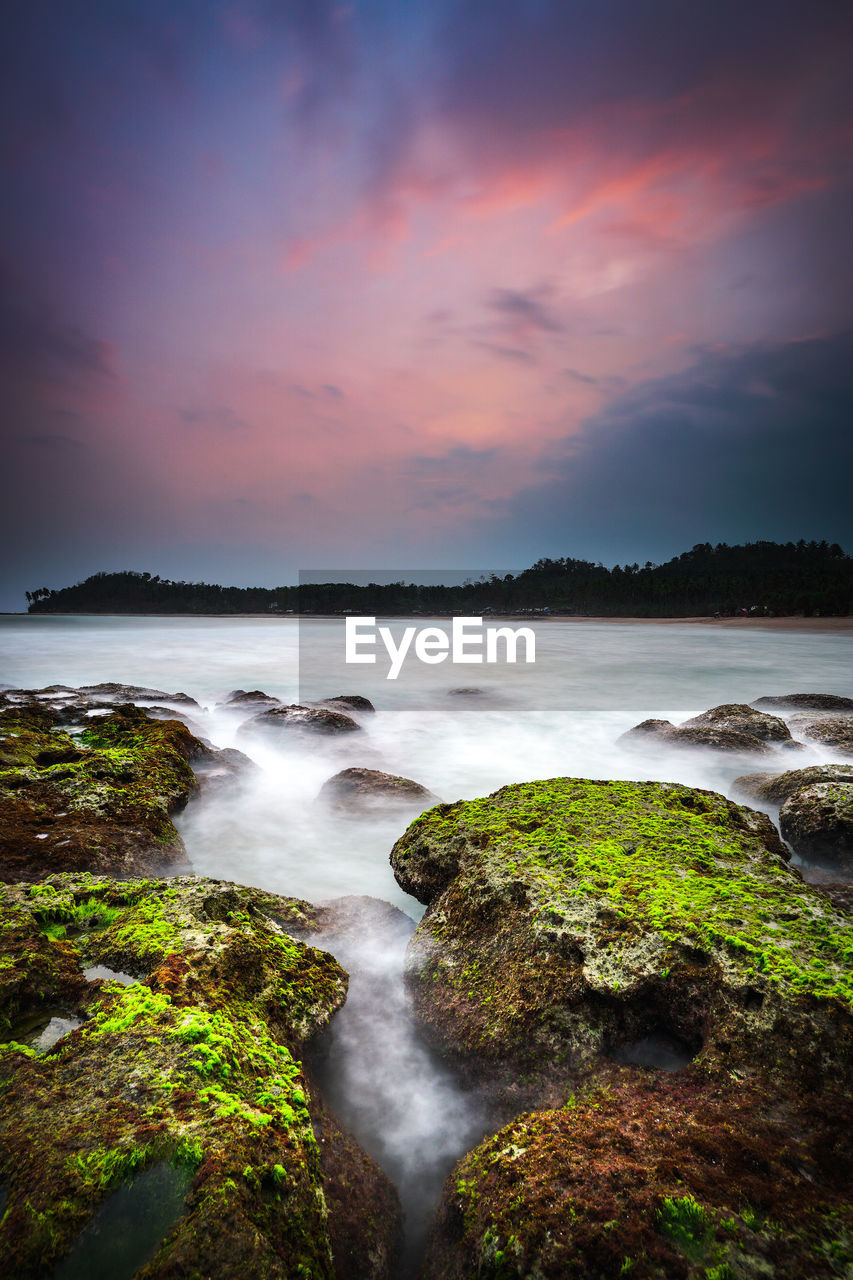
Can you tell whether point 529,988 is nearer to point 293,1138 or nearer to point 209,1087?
point 293,1138

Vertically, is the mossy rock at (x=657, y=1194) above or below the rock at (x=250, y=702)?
above

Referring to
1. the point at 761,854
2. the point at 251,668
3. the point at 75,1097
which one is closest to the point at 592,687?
the point at 251,668

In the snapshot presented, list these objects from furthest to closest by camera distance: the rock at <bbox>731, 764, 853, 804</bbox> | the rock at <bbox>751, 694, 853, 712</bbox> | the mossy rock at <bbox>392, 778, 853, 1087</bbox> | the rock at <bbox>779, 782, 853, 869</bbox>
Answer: the rock at <bbox>751, 694, 853, 712</bbox> → the rock at <bbox>731, 764, 853, 804</bbox> → the rock at <bbox>779, 782, 853, 869</bbox> → the mossy rock at <bbox>392, 778, 853, 1087</bbox>

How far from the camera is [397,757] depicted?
10039mm

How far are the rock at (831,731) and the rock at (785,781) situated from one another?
304 cm

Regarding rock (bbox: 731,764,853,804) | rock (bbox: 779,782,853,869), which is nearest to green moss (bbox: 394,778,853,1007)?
rock (bbox: 779,782,853,869)

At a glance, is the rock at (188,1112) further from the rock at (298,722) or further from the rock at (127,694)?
the rock at (127,694)

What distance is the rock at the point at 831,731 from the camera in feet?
30.3

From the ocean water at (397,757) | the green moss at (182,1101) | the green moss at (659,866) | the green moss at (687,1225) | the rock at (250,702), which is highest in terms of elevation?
the green moss at (659,866)

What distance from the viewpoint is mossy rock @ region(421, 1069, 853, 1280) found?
153 centimetres

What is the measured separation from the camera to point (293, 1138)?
1.85m

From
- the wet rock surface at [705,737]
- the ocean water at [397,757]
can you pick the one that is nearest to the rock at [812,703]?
the ocean water at [397,757]

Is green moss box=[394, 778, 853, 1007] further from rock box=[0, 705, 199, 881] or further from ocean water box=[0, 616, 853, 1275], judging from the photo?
rock box=[0, 705, 199, 881]

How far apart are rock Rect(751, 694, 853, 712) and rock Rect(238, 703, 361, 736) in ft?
31.6
